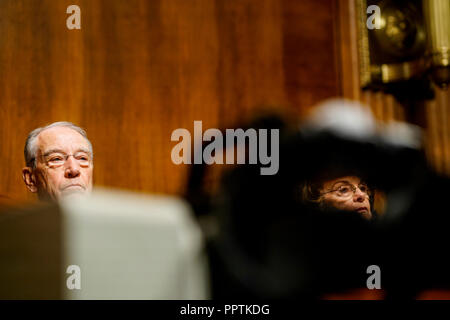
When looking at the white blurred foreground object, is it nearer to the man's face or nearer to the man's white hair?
the man's face

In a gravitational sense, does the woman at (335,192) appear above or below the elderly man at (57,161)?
below

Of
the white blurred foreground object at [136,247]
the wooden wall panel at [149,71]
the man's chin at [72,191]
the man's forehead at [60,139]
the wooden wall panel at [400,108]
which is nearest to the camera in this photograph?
the white blurred foreground object at [136,247]

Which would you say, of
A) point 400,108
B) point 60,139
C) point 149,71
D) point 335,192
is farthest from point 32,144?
point 400,108

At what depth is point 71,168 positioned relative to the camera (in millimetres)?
1821

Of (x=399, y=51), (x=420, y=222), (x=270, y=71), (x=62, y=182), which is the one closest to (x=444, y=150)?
(x=399, y=51)

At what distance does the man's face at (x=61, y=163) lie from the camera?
5.87 feet

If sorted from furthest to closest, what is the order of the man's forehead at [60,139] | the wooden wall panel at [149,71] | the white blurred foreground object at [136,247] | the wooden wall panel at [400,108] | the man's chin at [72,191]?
1. the wooden wall panel at [400,108]
2. the wooden wall panel at [149,71]
3. the man's forehead at [60,139]
4. the man's chin at [72,191]
5. the white blurred foreground object at [136,247]

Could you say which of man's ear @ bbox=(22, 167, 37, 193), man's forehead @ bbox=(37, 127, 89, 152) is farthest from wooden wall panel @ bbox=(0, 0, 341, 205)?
man's forehead @ bbox=(37, 127, 89, 152)

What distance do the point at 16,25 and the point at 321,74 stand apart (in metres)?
1.17

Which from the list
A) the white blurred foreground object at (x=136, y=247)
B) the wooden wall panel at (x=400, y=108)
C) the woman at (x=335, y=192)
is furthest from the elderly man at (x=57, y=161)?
the white blurred foreground object at (x=136, y=247)

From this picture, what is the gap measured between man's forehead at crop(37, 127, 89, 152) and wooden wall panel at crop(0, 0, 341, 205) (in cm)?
17

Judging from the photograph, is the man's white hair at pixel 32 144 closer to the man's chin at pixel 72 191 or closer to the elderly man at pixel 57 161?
the elderly man at pixel 57 161

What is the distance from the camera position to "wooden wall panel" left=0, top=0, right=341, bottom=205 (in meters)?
2.06

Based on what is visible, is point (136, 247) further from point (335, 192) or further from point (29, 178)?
point (29, 178)
